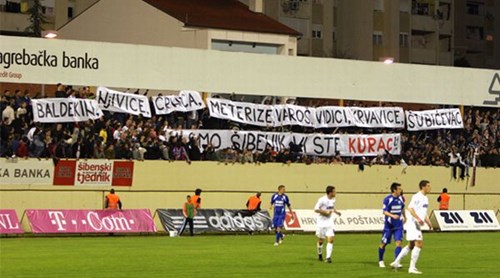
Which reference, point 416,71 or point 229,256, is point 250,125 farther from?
point 229,256

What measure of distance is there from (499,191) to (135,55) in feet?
68.0

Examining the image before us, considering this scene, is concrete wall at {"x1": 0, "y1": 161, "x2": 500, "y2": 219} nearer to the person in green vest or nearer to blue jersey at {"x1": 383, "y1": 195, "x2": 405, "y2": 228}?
the person in green vest

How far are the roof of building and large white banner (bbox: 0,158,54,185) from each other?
19.4 m

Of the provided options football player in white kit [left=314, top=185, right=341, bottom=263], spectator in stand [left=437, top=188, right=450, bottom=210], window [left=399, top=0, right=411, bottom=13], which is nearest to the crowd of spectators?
spectator in stand [left=437, top=188, right=450, bottom=210]

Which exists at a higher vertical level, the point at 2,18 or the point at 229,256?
the point at 2,18

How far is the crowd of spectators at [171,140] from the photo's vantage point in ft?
145

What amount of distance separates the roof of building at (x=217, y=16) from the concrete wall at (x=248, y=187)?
13.5 meters

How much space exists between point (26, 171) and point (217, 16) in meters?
24.0

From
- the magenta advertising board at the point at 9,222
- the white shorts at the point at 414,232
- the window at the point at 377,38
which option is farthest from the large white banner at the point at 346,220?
the window at the point at 377,38

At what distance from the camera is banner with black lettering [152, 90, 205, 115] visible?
160 ft

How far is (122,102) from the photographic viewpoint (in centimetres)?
4778

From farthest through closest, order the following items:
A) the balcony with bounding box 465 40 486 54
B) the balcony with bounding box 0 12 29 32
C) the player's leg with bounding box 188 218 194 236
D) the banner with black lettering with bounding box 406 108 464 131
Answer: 1. the balcony with bounding box 465 40 486 54
2. the balcony with bounding box 0 12 29 32
3. the banner with black lettering with bounding box 406 108 464 131
4. the player's leg with bounding box 188 218 194 236

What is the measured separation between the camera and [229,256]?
1268 inches

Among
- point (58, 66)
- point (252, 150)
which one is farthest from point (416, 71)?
point (58, 66)
